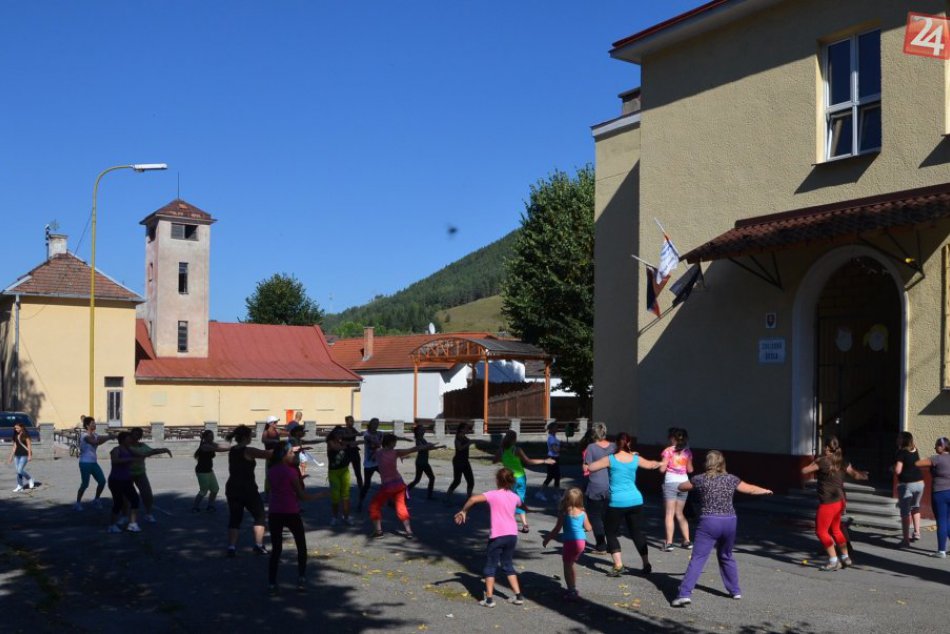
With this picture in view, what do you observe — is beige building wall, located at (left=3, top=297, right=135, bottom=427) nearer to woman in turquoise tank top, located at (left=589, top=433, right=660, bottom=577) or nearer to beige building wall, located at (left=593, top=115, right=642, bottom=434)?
beige building wall, located at (left=593, top=115, right=642, bottom=434)


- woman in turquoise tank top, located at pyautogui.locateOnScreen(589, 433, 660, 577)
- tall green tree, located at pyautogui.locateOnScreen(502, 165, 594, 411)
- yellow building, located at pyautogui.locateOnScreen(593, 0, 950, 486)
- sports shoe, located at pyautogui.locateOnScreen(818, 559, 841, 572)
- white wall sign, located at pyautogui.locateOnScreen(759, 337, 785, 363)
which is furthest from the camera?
tall green tree, located at pyautogui.locateOnScreen(502, 165, 594, 411)

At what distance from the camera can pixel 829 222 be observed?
1484 cm

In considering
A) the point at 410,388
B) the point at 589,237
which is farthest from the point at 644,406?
the point at 410,388

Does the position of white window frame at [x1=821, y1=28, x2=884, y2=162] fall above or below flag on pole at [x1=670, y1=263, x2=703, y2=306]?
above

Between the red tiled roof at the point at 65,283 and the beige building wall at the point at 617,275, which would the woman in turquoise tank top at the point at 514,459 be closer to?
the beige building wall at the point at 617,275

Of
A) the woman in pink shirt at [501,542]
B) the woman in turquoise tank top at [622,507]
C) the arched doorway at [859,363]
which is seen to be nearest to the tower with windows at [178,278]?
the arched doorway at [859,363]

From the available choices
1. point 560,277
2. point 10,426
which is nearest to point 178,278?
point 10,426

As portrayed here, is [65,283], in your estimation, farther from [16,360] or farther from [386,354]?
[386,354]

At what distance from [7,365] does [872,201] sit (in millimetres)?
40300

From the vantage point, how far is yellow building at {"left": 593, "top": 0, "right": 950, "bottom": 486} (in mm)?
14656

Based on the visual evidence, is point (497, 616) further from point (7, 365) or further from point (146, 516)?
point (7, 365)

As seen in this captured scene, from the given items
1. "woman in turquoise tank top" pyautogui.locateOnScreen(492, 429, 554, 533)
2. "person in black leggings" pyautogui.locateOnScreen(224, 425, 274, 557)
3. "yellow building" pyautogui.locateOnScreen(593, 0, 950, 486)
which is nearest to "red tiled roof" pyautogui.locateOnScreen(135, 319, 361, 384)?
"yellow building" pyautogui.locateOnScreen(593, 0, 950, 486)

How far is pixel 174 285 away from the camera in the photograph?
49.8m

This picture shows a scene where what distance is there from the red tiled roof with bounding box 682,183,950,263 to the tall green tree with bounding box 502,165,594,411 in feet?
64.0
